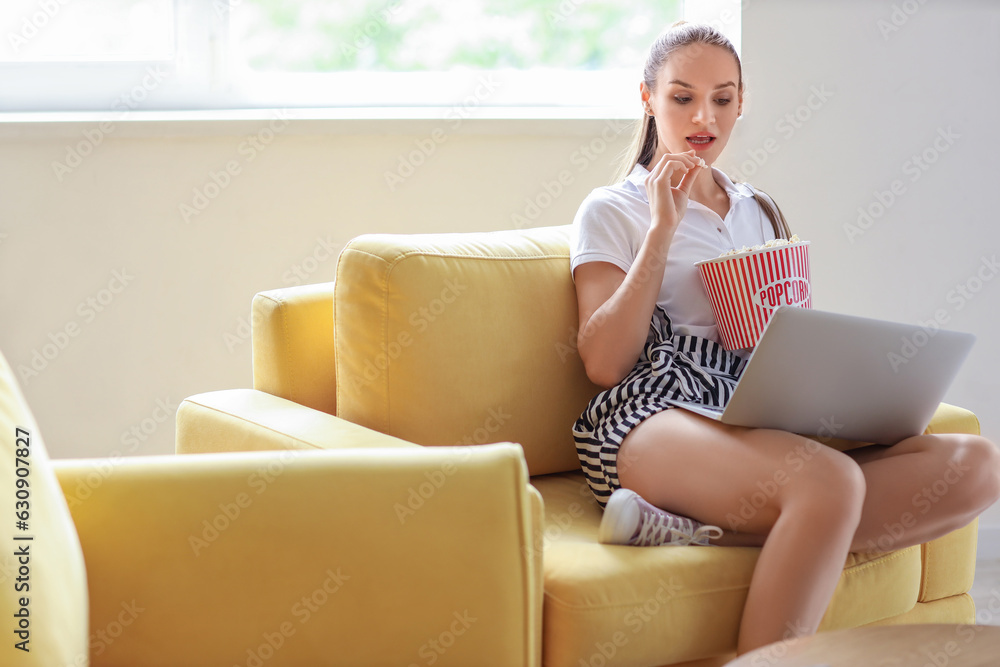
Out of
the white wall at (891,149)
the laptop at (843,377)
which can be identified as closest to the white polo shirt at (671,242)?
the laptop at (843,377)

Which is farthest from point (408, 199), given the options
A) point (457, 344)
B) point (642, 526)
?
point (642, 526)

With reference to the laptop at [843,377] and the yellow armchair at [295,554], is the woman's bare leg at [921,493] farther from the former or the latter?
the yellow armchair at [295,554]

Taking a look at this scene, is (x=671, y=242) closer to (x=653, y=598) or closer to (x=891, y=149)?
(x=653, y=598)

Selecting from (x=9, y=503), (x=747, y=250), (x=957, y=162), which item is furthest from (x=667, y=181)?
(x=957, y=162)

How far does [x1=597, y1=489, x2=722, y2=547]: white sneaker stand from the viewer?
1366 mm

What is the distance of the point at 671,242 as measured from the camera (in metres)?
1.71

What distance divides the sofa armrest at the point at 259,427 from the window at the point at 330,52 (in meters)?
1.17

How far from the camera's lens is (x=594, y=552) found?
1351 mm

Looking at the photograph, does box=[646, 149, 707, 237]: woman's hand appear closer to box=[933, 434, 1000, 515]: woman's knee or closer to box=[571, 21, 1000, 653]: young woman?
box=[571, 21, 1000, 653]: young woman

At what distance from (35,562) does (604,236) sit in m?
1.08

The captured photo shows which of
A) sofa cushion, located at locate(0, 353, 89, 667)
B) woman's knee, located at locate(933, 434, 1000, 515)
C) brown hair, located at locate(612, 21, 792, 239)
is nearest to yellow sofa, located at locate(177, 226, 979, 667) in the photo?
woman's knee, located at locate(933, 434, 1000, 515)

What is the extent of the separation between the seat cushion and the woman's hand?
0.53 meters

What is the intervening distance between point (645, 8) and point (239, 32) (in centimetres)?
109

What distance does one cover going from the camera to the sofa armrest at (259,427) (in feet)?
4.43
